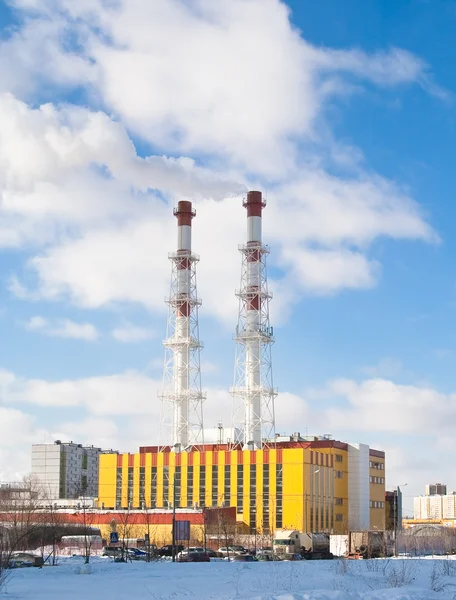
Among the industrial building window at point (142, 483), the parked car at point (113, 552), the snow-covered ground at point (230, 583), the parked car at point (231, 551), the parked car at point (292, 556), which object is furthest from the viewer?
the industrial building window at point (142, 483)

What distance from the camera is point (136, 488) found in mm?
114125

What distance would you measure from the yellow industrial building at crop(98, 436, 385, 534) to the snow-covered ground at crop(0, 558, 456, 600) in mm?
59005

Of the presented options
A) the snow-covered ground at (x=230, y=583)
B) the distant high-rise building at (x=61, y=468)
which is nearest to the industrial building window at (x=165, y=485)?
the distant high-rise building at (x=61, y=468)

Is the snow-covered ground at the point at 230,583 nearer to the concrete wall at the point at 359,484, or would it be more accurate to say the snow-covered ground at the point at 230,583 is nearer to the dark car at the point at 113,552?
the dark car at the point at 113,552

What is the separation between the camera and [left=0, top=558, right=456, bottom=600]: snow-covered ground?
97.6ft

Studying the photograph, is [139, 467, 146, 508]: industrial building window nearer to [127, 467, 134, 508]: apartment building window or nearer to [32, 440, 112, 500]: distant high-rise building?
[127, 467, 134, 508]: apartment building window

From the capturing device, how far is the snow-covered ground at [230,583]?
2975 cm

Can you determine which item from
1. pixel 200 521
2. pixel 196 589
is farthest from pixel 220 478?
pixel 196 589

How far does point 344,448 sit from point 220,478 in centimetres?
1713

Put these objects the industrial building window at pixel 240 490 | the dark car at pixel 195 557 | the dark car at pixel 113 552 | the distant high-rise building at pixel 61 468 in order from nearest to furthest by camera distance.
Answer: the dark car at pixel 195 557
the dark car at pixel 113 552
the industrial building window at pixel 240 490
the distant high-rise building at pixel 61 468

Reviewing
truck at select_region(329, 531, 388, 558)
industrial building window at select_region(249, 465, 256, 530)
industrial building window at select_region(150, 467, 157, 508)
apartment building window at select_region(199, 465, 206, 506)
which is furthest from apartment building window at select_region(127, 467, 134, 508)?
truck at select_region(329, 531, 388, 558)

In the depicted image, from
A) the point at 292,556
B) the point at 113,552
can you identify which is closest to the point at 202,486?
the point at 292,556

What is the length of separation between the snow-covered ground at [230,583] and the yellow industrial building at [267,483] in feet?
194

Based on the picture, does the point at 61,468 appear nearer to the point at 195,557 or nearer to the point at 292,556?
the point at 292,556
